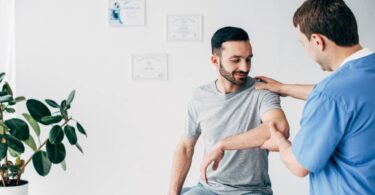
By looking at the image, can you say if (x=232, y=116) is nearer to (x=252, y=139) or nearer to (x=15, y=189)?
(x=252, y=139)

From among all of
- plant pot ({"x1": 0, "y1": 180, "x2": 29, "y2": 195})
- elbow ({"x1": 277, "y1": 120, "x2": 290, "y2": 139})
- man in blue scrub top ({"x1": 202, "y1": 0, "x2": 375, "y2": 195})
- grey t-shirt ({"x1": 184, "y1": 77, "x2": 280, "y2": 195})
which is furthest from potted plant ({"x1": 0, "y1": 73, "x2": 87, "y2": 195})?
man in blue scrub top ({"x1": 202, "y1": 0, "x2": 375, "y2": 195})

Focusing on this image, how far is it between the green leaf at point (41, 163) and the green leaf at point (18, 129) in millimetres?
145

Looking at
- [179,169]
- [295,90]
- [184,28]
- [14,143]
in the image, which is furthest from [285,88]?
[14,143]

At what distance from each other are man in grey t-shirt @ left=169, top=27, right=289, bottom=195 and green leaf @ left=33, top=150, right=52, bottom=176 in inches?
35.0

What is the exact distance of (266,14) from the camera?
3045 millimetres

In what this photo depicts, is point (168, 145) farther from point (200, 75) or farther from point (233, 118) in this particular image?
point (233, 118)

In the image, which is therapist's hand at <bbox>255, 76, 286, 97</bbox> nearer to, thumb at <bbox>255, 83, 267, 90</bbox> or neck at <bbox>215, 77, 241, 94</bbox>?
thumb at <bbox>255, 83, 267, 90</bbox>

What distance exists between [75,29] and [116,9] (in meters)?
0.31

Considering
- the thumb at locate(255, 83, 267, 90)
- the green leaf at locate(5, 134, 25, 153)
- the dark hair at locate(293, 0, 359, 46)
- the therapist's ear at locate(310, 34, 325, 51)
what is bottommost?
the green leaf at locate(5, 134, 25, 153)

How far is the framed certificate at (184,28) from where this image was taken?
3.03 m

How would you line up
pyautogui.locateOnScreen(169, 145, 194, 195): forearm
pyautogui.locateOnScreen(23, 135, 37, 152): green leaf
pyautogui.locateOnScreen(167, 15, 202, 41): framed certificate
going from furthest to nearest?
pyautogui.locateOnScreen(167, 15, 202, 41): framed certificate → pyautogui.locateOnScreen(23, 135, 37, 152): green leaf → pyautogui.locateOnScreen(169, 145, 194, 195): forearm

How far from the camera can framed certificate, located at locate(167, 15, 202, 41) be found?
303 centimetres

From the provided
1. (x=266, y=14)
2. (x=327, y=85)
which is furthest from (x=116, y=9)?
(x=327, y=85)

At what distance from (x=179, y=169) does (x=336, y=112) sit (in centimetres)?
100
